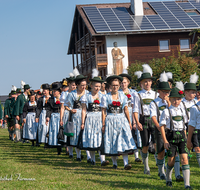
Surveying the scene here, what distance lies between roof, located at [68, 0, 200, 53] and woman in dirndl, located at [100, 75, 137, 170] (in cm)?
2442

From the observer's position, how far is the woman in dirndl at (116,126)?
8.25m

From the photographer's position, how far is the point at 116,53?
115 feet

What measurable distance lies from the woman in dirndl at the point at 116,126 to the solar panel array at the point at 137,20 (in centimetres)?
2450

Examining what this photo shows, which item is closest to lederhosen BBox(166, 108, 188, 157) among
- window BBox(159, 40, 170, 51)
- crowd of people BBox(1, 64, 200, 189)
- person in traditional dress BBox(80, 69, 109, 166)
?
crowd of people BBox(1, 64, 200, 189)

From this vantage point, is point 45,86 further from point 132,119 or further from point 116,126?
point 116,126

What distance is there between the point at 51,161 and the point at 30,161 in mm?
611

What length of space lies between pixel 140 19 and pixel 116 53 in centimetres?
397

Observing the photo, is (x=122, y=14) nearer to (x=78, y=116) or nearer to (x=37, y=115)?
(x=37, y=115)

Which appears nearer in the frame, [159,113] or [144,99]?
[159,113]

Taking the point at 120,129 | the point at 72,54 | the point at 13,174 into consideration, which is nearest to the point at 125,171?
the point at 120,129

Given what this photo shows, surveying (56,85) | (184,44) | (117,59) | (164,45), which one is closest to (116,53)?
(117,59)

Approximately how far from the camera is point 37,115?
13172mm

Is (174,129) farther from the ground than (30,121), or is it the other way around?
(30,121)

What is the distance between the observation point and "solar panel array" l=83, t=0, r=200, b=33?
3316cm
